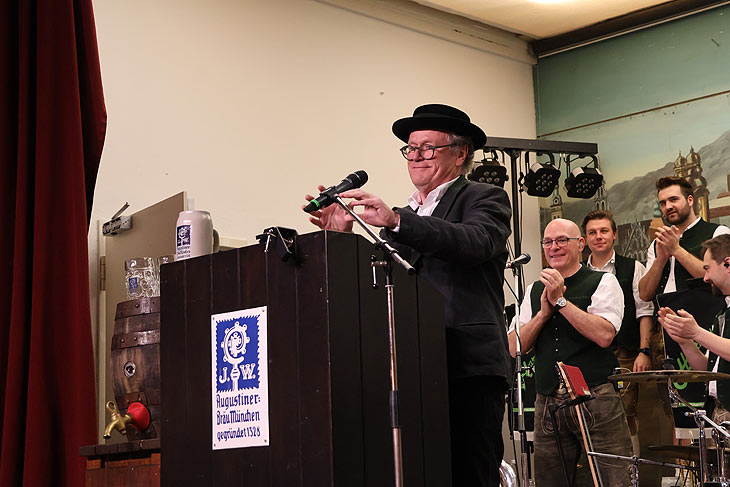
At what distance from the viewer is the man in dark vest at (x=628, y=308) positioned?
5.84m

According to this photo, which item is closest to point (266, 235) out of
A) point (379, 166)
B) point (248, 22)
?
point (248, 22)

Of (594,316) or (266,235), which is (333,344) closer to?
(266,235)

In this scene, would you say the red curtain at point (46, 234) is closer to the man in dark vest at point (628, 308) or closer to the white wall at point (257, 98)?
the white wall at point (257, 98)

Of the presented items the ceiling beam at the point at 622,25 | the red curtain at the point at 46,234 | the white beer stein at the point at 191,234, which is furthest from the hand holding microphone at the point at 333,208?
the ceiling beam at the point at 622,25

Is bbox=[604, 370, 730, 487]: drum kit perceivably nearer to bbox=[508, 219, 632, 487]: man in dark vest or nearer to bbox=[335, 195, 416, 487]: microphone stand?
bbox=[508, 219, 632, 487]: man in dark vest

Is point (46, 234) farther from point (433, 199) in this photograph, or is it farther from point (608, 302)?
point (608, 302)

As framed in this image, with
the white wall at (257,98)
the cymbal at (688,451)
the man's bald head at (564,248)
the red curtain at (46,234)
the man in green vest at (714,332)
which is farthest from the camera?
the man's bald head at (564,248)

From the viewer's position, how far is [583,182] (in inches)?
261

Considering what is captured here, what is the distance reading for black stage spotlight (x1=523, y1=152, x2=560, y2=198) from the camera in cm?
655

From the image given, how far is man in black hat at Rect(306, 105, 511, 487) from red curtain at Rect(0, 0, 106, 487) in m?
1.52

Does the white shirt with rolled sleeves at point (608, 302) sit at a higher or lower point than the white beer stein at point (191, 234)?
lower

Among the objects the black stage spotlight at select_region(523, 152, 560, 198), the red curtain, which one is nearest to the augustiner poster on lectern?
the red curtain

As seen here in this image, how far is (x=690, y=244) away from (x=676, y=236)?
0.78 ft

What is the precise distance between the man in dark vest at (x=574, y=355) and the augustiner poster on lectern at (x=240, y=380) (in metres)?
2.93
